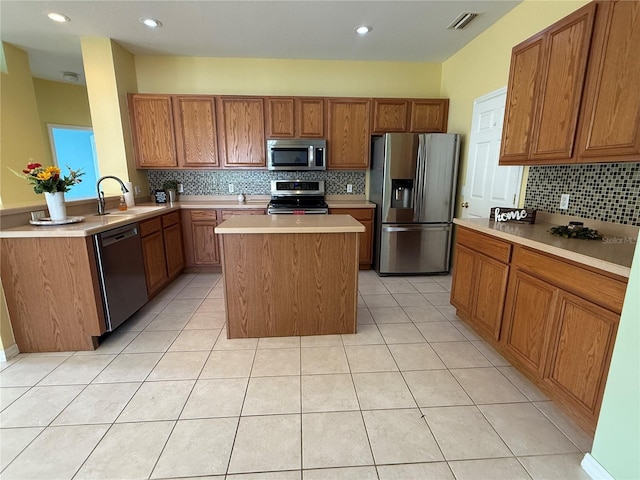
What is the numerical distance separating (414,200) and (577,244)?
2.07m

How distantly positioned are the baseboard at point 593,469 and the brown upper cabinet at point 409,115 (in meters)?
3.55

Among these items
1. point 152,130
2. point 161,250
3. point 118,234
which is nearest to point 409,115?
point 152,130

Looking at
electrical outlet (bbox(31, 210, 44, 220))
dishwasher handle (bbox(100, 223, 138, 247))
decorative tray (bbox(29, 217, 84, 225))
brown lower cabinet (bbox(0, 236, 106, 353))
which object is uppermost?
electrical outlet (bbox(31, 210, 44, 220))

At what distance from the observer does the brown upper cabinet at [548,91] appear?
176cm

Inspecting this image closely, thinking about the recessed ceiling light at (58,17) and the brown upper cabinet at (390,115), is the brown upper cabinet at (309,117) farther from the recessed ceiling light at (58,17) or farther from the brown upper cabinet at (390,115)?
the recessed ceiling light at (58,17)

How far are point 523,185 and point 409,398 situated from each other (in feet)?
6.85

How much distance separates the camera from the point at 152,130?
3789 mm

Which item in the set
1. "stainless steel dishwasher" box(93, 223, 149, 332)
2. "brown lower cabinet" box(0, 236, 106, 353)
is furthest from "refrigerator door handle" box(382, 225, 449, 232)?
"brown lower cabinet" box(0, 236, 106, 353)

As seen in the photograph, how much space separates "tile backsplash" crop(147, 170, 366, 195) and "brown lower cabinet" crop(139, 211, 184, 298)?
700 millimetres

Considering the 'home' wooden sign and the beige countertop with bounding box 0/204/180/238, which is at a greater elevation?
the 'home' wooden sign

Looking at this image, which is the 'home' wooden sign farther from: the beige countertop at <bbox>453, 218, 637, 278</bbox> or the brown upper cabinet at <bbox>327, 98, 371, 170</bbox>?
the brown upper cabinet at <bbox>327, 98, 371, 170</bbox>

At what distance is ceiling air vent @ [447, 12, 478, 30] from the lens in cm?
281

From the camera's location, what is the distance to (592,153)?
5.60 ft

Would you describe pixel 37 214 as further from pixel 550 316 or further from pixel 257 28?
pixel 550 316
